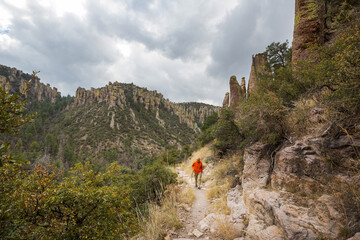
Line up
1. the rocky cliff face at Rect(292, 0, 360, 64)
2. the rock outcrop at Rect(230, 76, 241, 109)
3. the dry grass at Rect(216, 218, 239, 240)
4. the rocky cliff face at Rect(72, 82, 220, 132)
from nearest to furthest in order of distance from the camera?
the dry grass at Rect(216, 218, 239, 240) → the rocky cliff face at Rect(292, 0, 360, 64) → the rock outcrop at Rect(230, 76, 241, 109) → the rocky cliff face at Rect(72, 82, 220, 132)

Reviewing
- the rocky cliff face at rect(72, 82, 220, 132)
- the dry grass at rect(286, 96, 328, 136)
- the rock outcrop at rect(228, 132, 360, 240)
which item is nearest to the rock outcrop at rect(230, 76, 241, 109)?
the dry grass at rect(286, 96, 328, 136)

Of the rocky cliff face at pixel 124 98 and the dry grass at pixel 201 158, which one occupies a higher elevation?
the rocky cliff face at pixel 124 98

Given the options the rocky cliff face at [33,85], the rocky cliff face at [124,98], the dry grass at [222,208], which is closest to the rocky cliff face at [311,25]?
the dry grass at [222,208]

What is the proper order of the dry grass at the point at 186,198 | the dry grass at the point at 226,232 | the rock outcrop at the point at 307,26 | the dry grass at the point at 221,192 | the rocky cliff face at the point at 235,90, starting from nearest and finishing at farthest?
the dry grass at the point at 226,232
the dry grass at the point at 221,192
the dry grass at the point at 186,198
the rock outcrop at the point at 307,26
the rocky cliff face at the point at 235,90

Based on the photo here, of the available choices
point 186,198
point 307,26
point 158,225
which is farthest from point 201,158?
point 307,26

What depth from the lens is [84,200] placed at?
2.82 metres

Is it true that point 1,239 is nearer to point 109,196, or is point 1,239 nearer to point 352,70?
point 109,196

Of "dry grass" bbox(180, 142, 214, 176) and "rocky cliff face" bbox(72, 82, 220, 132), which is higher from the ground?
"rocky cliff face" bbox(72, 82, 220, 132)

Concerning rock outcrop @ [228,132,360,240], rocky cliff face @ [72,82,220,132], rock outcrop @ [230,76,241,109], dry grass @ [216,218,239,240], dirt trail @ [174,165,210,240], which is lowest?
dirt trail @ [174,165,210,240]

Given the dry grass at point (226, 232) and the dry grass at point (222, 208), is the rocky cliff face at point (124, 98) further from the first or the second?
the dry grass at point (226, 232)

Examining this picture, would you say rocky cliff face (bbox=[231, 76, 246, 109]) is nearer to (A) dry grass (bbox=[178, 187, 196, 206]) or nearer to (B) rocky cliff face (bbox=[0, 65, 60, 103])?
(A) dry grass (bbox=[178, 187, 196, 206])

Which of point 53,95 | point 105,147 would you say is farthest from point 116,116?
point 53,95

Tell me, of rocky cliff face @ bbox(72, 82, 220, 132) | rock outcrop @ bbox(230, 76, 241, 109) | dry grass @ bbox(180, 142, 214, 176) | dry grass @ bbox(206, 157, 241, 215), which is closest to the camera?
dry grass @ bbox(206, 157, 241, 215)

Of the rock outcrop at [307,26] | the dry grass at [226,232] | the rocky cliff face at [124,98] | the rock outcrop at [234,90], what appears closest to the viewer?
the dry grass at [226,232]
